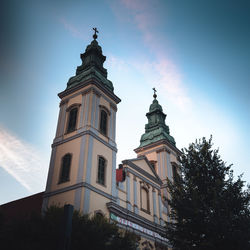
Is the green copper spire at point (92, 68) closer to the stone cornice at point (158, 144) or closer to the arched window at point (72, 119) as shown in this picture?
the arched window at point (72, 119)

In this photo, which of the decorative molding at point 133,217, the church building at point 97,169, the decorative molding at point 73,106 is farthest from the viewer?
the decorative molding at point 73,106

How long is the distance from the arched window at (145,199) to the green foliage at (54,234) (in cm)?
1141

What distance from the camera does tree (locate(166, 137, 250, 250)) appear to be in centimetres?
1340

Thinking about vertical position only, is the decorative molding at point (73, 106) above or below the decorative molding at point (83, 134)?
above

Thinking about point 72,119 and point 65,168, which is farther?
point 72,119

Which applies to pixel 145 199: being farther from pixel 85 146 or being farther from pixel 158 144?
pixel 158 144

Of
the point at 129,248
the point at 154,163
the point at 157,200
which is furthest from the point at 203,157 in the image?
the point at 154,163

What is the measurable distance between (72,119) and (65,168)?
4.69 metres

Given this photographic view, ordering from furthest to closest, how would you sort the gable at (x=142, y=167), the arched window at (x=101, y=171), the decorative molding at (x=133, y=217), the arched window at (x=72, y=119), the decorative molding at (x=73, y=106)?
the gable at (x=142, y=167), the decorative molding at (x=73, y=106), the arched window at (x=72, y=119), the arched window at (x=101, y=171), the decorative molding at (x=133, y=217)

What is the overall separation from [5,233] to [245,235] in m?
10.2

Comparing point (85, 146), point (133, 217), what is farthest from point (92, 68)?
point (133, 217)

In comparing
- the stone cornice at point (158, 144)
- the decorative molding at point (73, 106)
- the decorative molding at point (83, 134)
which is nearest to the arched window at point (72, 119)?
the decorative molding at point (73, 106)

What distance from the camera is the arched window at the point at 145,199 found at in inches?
1015

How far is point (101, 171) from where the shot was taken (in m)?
22.5
